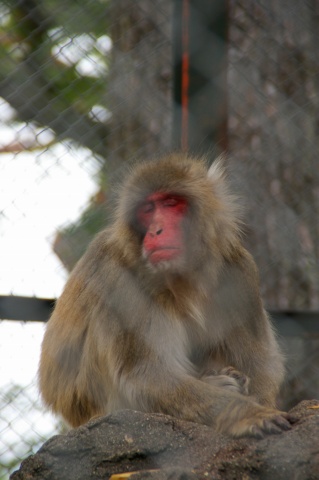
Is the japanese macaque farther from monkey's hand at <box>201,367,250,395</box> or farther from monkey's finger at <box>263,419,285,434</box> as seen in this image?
monkey's finger at <box>263,419,285,434</box>

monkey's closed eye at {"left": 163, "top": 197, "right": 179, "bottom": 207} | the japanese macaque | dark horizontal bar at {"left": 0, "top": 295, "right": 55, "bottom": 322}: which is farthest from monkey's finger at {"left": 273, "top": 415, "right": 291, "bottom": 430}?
dark horizontal bar at {"left": 0, "top": 295, "right": 55, "bottom": 322}

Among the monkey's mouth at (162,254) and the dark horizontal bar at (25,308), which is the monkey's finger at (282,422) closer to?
the monkey's mouth at (162,254)

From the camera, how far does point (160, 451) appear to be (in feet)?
9.58

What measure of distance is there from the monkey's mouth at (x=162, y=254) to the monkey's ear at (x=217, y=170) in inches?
27.4

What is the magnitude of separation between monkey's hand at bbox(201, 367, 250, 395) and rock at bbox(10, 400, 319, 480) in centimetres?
67

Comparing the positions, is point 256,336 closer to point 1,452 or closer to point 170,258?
point 170,258

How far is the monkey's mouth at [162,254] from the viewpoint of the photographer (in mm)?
3670

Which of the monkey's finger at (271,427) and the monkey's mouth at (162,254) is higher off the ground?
the monkey's mouth at (162,254)

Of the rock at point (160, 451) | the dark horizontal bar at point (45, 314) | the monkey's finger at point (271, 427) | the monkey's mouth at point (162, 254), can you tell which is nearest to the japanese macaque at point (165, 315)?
the monkey's mouth at point (162, 254)

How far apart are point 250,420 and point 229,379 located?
0.58 m

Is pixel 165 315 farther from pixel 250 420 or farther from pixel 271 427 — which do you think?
pixel 271 427

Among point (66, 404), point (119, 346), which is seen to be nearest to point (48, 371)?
point (66, 404)

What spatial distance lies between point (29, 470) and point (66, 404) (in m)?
1.12

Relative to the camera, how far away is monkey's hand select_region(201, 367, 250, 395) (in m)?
3.73
